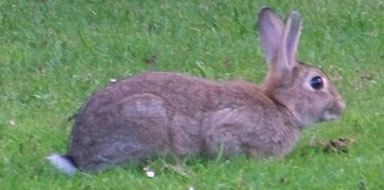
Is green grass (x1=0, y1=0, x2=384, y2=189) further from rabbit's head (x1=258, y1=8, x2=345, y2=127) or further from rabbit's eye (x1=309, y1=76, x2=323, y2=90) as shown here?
rabbit's eye (x1=309, y1=76, x2=323, y2=90)

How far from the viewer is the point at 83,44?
428 inches

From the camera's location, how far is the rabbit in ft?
24.6

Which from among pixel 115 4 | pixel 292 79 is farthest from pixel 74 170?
pixel 115 4

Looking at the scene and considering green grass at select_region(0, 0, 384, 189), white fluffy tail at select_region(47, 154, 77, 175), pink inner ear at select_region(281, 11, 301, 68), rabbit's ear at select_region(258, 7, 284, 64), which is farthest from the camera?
rabbit's ear at select_region(258, 7, 284, 64)

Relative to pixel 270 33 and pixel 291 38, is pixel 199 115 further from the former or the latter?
pixel 270 33

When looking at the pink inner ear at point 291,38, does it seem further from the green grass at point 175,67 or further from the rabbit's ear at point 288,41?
the green grass at point 175,67

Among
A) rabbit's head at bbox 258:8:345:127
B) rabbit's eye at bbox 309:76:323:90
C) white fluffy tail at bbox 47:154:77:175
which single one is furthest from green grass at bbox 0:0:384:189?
rabbit's eye at bbox 309:76:323:90

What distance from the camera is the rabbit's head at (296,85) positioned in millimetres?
8203

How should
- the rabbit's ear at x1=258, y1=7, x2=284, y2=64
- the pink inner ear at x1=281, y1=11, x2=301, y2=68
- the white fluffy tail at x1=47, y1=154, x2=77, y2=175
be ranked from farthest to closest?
the rabbit's ear at x1=258, y1=7, x2=284, y2=64 → the pink inner ear at x1=281, y1=11, x2=301, y2=68 → the white fluffy tail at x1=47, y1=154, x2=77, y2=175

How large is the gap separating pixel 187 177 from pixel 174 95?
0.64 metres

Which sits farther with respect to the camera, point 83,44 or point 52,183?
point 83,44

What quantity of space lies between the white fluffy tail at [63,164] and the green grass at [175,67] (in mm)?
44

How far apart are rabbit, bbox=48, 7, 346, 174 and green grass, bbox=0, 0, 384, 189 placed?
0.39ft

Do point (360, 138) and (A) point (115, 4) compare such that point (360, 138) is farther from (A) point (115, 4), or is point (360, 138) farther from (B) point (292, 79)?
(A) point (115, 4)
